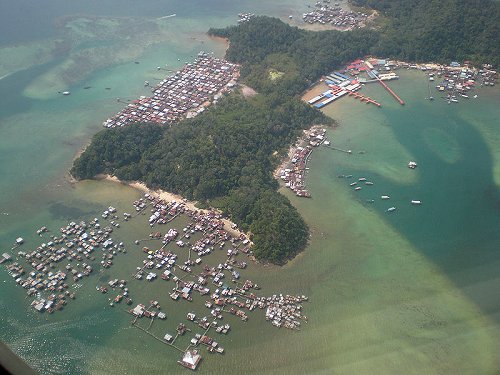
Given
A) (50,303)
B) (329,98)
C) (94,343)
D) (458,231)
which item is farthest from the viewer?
(329,98)

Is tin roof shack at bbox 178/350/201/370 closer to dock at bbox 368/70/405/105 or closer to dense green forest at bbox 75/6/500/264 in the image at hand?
dense green forest at bbox 75/6/500/264

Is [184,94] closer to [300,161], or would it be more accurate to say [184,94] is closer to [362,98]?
[300,161]

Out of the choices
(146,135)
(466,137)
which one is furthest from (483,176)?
(146,135)

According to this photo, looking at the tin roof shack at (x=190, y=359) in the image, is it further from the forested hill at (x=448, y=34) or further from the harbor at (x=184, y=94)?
the forested hill at (x=448, y=34)

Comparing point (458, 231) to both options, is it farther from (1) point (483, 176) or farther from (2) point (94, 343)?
(2) point (94, 343)

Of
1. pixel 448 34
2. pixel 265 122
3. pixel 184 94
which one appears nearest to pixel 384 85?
pixel 448 34

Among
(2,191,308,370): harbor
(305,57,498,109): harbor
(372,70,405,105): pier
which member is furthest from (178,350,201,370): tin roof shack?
(372,70,405,105): pier

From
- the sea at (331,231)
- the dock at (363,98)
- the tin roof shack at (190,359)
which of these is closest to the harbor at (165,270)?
the tin roof shack at (190,359)
